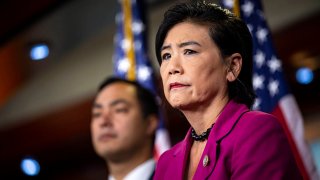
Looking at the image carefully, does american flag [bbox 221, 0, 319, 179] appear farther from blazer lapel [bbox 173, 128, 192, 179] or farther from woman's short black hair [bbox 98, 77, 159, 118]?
blazer lapel [bbox 173, 128, 192, 179]

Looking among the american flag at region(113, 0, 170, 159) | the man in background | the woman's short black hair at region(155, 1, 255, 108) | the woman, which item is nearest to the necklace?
the woman

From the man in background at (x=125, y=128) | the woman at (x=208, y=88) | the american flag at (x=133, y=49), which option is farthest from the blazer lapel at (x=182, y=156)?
the american flag at (x=133, y=49)

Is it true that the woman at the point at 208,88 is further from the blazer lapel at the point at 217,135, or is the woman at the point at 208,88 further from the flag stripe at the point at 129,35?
the flag stripe at the point at 129,35

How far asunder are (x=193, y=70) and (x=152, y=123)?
1.39 m

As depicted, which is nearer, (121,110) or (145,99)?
(121,110)

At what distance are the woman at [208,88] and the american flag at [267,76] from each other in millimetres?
983

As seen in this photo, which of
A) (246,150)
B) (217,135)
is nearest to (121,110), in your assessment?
(217,135)

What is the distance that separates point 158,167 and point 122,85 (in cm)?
136

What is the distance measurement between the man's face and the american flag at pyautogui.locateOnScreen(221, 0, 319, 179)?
0.61 meters

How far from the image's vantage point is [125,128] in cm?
259

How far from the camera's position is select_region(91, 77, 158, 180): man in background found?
2.51 metres

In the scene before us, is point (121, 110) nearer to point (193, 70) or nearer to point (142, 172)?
point (142, 172)

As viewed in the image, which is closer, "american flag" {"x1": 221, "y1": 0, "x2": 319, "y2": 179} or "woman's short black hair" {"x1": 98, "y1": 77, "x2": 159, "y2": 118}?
"american flag" {"x1": 221, "y1": 0, "x2": 319, "y2": 179}

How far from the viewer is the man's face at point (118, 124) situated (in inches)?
99.4
